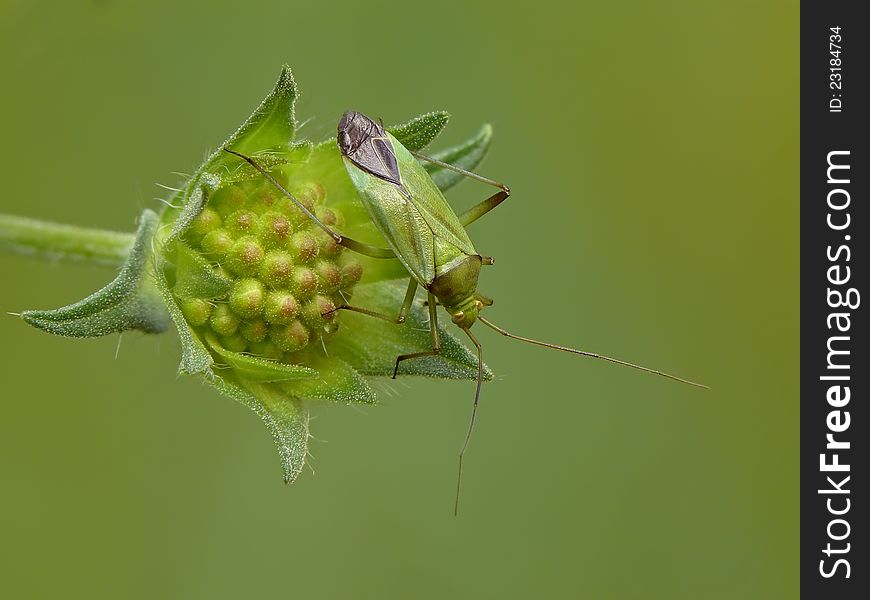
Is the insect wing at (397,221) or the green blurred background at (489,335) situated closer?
the insect wing at (397,221)

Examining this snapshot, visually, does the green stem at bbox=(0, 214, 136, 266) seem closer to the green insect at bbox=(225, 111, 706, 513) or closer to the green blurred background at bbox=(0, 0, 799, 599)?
the green insect at bbox=(225, 111, 706, 513)

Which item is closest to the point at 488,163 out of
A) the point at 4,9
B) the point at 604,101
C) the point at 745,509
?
the point at 604,101

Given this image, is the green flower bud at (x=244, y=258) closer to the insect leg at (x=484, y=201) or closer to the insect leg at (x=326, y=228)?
the insect leg at (x=326, y=228)

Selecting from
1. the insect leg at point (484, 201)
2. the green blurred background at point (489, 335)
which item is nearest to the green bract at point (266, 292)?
the insect leg at point (484, 201)

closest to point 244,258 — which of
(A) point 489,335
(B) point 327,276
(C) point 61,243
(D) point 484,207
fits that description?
(B) point 327,276

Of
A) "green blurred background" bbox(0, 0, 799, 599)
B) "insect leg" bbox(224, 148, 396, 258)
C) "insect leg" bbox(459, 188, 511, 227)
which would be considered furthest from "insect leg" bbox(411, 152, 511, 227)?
"green blurred background" bbox(0, 0, 799, 599)
